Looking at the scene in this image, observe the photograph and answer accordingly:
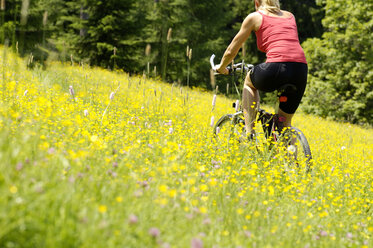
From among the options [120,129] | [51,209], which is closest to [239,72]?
[120,129]

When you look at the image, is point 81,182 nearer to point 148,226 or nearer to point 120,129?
point 148,226

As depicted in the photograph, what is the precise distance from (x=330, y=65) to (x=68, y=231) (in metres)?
18.0

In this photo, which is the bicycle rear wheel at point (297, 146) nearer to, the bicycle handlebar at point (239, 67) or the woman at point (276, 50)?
the woman at point (276, 50)

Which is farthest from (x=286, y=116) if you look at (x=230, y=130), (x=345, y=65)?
(x=345, y=65)

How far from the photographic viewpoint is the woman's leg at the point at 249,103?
151 inches

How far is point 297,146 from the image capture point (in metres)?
3.75

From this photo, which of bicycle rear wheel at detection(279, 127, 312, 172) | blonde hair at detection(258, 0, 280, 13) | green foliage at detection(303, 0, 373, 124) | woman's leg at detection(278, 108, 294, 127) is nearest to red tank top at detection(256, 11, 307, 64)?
blonde hair at detection(258, 0, 280, 13)

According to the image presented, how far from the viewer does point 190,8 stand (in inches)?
856

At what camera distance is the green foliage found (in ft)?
50.9

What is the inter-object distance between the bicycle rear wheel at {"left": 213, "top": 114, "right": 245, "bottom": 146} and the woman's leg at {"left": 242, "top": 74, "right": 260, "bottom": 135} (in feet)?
0.26

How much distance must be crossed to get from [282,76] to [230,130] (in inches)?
34.4

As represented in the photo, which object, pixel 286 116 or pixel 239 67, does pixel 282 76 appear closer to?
pixel 286 116

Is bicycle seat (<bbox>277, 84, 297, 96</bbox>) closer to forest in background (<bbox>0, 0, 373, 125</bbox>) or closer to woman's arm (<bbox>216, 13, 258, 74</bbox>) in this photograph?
woman's arm (<bbox>216, 13, 258, 74</bbox>)

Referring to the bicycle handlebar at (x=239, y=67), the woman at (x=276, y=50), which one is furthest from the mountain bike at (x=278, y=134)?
the woman at (x=276, y=50)
